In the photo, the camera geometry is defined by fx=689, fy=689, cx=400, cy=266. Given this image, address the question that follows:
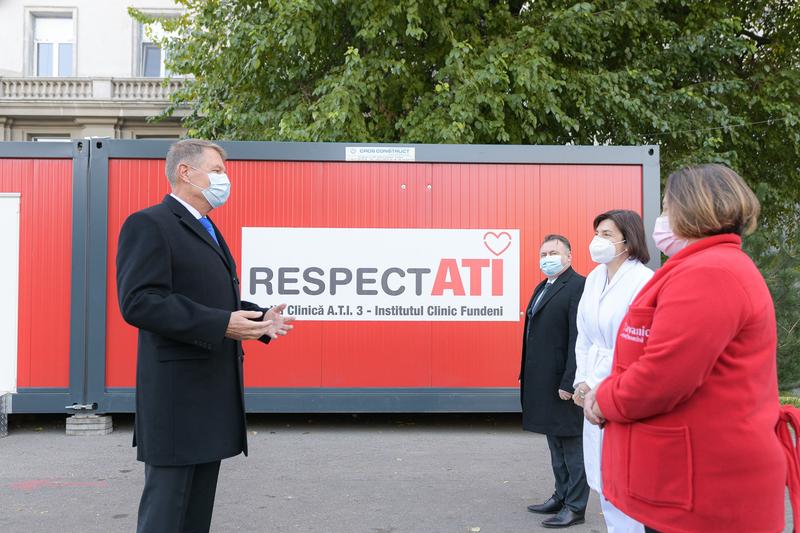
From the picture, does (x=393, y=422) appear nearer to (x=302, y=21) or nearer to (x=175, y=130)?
(x=302, y=21)

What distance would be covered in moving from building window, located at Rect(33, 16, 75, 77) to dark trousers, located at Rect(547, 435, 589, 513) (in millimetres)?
19851

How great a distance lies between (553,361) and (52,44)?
66.8 ft

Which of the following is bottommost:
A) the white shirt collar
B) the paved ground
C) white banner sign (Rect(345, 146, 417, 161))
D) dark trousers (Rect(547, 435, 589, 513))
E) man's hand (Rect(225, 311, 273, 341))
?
the paved ground

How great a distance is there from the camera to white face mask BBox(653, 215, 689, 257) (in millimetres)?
2127


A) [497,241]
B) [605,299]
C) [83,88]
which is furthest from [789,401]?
[83,88]

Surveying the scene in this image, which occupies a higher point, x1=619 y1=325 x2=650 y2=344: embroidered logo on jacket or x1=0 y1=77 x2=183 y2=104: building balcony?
x1=0 y1=77 x2=183 y2=104: building balcony

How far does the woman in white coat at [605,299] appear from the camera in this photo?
350cm

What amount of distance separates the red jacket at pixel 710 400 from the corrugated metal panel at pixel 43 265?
605cm

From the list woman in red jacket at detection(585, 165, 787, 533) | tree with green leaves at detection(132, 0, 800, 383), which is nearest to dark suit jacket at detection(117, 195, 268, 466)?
woman in red jacket at detection(585, 165, 787, 533)

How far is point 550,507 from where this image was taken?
4445 mm

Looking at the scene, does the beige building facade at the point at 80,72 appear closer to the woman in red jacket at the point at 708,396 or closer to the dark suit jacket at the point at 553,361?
the dark suit jacket at the point at 553,361

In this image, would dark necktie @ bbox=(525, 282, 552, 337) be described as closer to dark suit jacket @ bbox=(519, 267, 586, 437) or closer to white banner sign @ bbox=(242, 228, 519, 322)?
dark suit jacket @ bbox=(519, 267, 586, 437)

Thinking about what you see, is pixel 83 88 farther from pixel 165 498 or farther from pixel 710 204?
pixel 710 204

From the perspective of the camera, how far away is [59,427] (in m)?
7.01
